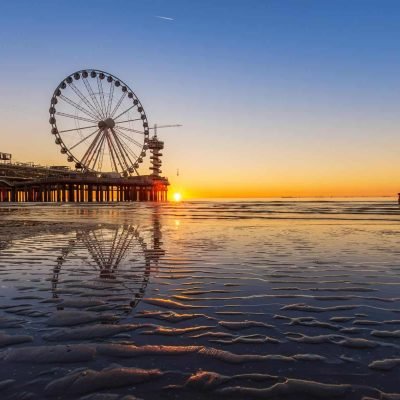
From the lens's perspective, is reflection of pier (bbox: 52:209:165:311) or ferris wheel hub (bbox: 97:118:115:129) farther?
ferris wheel hub (bbox: 97:118:115:129)

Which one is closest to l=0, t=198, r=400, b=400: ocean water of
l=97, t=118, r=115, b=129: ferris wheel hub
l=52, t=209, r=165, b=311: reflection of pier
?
l=52, t=209, r=165, b=311: reflection of pier

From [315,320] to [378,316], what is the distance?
77cm

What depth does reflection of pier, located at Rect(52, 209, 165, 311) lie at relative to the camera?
19.4 feet

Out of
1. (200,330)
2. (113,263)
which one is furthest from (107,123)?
(200,330)

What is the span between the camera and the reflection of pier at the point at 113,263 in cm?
592

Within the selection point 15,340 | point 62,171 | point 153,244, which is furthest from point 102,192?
point 15,340

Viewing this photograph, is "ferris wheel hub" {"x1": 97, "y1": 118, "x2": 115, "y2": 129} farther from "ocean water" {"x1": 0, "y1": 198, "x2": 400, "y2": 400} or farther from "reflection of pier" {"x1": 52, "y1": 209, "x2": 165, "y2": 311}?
"ocean water" {"x1": 0, "y1": 198, "x2": 400, "y2": 400}

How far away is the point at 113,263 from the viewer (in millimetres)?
8227

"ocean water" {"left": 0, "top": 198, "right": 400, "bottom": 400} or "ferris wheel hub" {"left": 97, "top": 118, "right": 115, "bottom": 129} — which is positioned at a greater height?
"ferris wheel hub" {"left": 97, "top": 118, "right": 115, "bottom": 129}

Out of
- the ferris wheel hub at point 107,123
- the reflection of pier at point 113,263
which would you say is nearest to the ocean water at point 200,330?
the reflection of pier at point 113,263

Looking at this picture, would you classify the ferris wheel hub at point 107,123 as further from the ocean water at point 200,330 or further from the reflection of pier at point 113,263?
the ocean water at point 200,330

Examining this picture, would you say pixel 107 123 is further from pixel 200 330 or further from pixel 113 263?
pixel 200 330

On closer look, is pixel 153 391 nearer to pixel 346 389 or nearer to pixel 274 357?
pixel 274 357

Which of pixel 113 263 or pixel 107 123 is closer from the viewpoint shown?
pixel 113 263
